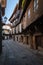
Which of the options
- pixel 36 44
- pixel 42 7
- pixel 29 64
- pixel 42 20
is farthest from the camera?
pixel 36 44

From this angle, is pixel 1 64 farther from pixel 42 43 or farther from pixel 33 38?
pixel 33 38

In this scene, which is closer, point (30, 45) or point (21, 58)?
point (21, 58)

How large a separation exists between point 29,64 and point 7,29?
6457 centimetres

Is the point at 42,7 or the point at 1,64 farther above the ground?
the point at 42,7

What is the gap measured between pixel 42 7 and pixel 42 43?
161 inches

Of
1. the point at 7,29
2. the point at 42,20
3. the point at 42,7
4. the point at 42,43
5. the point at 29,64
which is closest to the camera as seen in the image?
the point at 29,64

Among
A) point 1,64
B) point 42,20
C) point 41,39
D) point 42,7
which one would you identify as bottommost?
point 1,64

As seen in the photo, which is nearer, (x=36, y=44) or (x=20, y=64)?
(x=20, y=64)

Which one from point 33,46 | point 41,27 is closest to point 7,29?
point 33,46

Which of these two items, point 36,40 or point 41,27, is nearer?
point 41,27

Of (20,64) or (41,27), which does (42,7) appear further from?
(20,64)

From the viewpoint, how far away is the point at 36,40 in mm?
20125

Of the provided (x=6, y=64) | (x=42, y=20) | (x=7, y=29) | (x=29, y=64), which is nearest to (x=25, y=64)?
(x=29, y=64)

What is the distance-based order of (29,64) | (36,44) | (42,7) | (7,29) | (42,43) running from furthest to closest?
1. (7,29)
2. (36,44)
3. (42,43)
4. (42,7)
5. (29,64)
